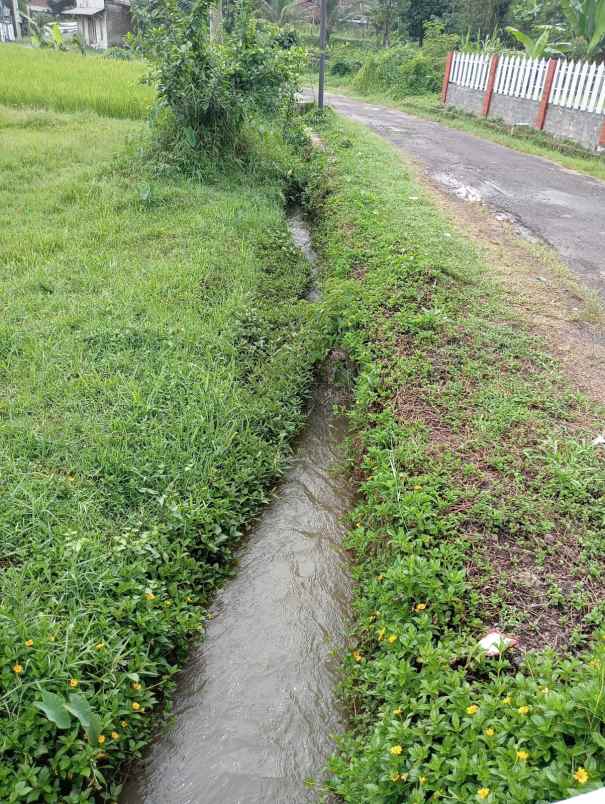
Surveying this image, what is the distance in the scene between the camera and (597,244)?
5.71 m

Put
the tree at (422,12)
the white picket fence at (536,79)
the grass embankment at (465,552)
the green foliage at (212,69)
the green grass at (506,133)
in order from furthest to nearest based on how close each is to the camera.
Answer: the tree at (422,12) → the white picket fence at (536,79) → the green grass at (506,133) → the green foliage at (212,69) → the grass embankment at (465,552)

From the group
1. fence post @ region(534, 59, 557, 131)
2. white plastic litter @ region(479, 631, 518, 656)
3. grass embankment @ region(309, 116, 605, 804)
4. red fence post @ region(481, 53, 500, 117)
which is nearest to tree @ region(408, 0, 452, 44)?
red fence post @ region(481, 53, 500, 117)

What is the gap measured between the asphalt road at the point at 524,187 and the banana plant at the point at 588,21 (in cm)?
238

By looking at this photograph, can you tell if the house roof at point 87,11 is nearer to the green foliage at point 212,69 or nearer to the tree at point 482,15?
the tree at point 482,15

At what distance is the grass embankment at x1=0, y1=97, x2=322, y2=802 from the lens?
2152 mm

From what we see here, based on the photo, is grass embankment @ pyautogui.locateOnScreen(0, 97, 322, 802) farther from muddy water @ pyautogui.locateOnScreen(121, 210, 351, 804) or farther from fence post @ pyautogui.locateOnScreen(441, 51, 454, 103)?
fence post @ pyautogui.locateOnScreen(441, 51, 454, 103)

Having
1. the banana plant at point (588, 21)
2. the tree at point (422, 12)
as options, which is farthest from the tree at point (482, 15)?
the banana plant at point (588, 21)

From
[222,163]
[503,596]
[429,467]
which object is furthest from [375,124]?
[503,596]

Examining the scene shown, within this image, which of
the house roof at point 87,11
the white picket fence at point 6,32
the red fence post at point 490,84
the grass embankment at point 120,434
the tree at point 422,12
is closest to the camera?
the grass embankment at point 120,434

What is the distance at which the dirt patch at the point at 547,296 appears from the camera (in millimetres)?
3793

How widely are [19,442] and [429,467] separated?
1.99m

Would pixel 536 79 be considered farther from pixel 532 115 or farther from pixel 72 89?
pixel 72 89

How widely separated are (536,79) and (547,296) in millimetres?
8347

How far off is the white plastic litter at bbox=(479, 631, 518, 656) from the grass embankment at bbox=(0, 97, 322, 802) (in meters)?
1.16
